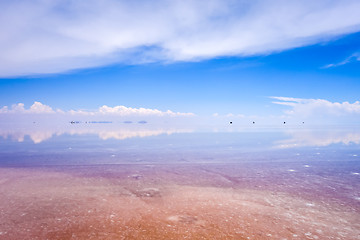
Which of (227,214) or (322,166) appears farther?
(322,166)

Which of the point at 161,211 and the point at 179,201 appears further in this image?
the point at 179,201

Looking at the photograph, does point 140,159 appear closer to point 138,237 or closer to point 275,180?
point 275,180

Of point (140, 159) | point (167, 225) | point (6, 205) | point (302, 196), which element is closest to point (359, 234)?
point (302, 196)

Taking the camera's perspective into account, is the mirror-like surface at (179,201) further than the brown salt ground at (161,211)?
Answer: Yes

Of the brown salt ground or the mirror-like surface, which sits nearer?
the brown salt ground

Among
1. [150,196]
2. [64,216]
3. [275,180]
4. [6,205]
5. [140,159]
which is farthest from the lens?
[140,159]

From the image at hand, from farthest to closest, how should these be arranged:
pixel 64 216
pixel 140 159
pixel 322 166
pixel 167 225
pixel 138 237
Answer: pixel 140 159 → pixel 322 166 → pixel 64 216 → pixel 167 225 → pixel 138 237

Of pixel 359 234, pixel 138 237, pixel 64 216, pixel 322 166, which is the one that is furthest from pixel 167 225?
pixel 322 166
